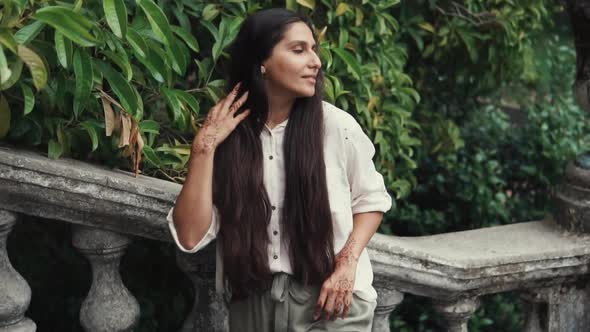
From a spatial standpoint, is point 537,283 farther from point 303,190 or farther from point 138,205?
point 138,205

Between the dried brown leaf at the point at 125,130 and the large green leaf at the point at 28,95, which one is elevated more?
the large green leaf at the point at 28,95

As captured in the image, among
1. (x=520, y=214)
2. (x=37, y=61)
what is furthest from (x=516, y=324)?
(x=37, y=61)

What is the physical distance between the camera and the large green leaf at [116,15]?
6.83 ft

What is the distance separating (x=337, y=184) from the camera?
232 cm

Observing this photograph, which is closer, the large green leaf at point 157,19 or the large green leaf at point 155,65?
the large green leaf at point 157,19

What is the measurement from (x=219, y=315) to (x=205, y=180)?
1.80ft

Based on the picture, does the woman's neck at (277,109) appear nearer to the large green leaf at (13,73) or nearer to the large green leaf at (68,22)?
the large green leaf at (68,22)

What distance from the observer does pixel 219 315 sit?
257cm

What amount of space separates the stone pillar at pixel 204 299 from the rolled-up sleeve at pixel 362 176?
0.47 metres

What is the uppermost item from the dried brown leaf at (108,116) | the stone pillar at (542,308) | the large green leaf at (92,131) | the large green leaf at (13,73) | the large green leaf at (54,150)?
the large green leaf at (13,73)

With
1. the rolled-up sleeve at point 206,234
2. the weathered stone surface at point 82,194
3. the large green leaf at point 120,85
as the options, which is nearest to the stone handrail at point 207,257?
the weathered stone surface at point 82,194

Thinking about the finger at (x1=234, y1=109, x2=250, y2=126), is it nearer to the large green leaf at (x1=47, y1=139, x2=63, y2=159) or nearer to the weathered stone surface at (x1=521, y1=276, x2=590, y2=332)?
the large green leaf at (x1=47, y1=139, x2=63, y2=159)

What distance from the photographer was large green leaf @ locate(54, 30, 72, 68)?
2018 mm

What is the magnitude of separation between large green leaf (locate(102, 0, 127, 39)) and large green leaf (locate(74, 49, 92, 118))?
3.9 inches
